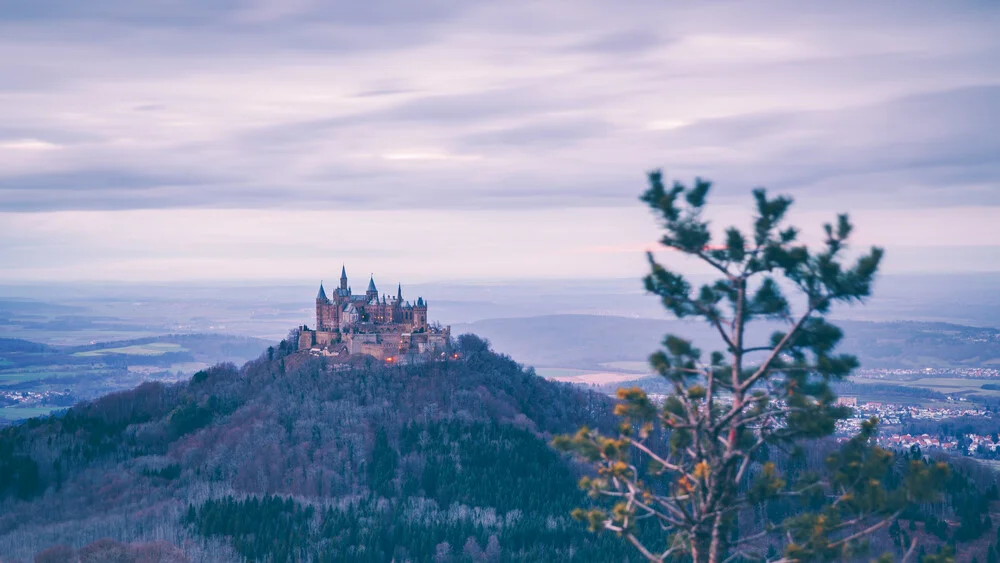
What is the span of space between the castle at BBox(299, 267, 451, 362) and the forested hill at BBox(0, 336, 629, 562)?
8.31 ft

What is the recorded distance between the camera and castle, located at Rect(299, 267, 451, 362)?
152m

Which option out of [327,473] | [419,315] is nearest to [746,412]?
[327,473]

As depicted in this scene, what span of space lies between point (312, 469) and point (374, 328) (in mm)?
20662

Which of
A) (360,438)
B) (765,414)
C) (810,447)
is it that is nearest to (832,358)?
(765,414)

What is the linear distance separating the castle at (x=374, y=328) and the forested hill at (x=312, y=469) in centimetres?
253

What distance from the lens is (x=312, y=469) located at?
5714 inches

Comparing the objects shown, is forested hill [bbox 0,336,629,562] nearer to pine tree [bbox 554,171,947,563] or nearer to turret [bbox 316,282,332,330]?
turret [bbox 316,282,332,330]

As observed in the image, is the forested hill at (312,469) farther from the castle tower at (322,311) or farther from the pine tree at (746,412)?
the pine tree at (746,412)

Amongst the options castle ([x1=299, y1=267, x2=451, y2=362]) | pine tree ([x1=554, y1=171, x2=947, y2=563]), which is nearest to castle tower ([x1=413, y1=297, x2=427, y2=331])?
castle ([x1=299, y1=267, x2=451, y2=362])

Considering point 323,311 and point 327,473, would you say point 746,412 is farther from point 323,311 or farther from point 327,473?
point 323,311

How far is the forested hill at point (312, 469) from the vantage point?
112375 millimetres

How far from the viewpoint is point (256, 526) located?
11581 cm

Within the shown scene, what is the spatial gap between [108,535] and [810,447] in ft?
274

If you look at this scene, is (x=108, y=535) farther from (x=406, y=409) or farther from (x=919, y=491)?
(x=919, y=491)
